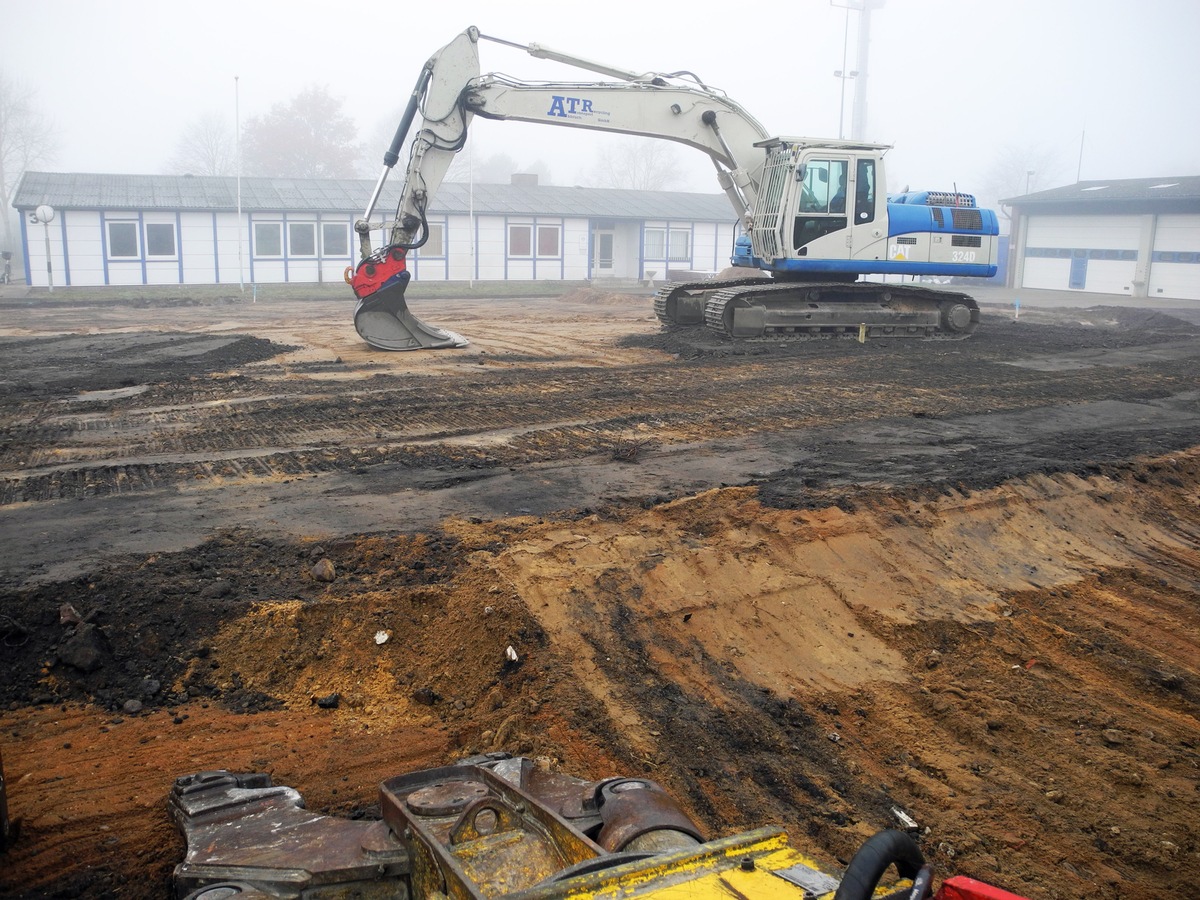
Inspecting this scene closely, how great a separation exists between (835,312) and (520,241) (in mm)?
25358

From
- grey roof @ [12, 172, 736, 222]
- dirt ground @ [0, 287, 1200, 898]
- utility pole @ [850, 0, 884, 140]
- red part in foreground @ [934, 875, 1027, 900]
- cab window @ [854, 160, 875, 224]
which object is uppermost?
utility pole @ [850, 0, 884, 140]

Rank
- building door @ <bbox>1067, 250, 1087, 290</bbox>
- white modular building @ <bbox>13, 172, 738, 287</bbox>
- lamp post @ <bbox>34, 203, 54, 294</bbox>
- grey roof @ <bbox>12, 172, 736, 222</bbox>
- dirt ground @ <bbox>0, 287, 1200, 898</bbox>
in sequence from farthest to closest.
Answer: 1. building door @ <bbox>1067, 250, 1087, 290</bbox>
2. grey roof @ <bbox>12, 172, 736, 222</bbox>
3. white modular building @ <bbox>13, 172, 738, 287</bbox>
4. lamp post @ <bbox>34, 203, 54, 294</bbox>
5. dirt ground @ <bbox>0, 287, 1200, 898</bbox>

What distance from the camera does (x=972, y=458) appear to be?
29.3ft

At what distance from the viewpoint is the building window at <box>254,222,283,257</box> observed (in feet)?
118

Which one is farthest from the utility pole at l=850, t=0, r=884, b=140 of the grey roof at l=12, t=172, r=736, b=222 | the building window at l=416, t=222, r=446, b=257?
the building window at l=416, t=222, r=446, b=257

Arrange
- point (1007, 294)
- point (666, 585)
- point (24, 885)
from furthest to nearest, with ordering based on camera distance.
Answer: point (1007, 294), point (666, 585), point (24, 885)

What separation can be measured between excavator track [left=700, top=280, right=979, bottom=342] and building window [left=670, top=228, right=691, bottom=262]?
26.6 m

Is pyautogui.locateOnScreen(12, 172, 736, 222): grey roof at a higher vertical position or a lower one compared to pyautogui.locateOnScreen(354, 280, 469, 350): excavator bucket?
higher

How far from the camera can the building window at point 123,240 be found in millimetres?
33188

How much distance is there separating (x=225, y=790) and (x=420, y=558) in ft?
8.46

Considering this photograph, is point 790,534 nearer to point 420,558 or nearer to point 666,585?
point 666,585

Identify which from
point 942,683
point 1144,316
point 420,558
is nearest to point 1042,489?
point 942,683

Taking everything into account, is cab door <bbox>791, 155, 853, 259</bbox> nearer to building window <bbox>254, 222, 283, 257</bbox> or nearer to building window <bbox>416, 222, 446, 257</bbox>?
A: building window <bbox>416, 222, 446, 257</bbox>

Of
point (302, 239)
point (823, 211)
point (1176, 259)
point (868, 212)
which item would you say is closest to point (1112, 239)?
point (1176, 259)
